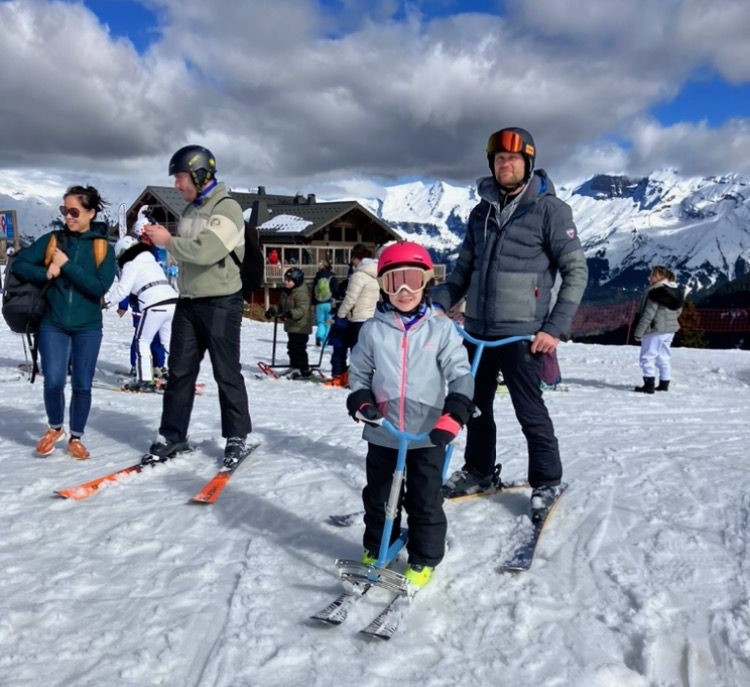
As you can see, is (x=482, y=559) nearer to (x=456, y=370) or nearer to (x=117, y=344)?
(x=456, y=370)

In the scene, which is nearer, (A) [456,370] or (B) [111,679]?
(B) [111,679]

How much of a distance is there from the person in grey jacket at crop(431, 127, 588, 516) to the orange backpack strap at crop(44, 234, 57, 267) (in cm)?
290

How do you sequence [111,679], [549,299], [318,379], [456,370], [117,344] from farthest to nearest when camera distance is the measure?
[117,344] → [318,379] → [549,299] → [456,370] → [111,679]

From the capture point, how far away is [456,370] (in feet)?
10.6

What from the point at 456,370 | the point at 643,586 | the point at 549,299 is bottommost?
the point at 643,586

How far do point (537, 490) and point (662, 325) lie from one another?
6.94 meters

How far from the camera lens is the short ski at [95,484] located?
452cm

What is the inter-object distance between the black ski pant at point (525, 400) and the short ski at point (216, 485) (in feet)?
5.86

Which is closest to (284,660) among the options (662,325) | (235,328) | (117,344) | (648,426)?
(235,328)

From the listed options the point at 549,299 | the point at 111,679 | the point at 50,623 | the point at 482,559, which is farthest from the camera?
the point at 549,299

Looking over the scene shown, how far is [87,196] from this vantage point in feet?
16.6

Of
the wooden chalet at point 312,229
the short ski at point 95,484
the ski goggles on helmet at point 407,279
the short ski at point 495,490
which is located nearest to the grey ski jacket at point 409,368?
the ski goggles on helmet at point 407,279

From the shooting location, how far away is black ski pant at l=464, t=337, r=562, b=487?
3.99 m

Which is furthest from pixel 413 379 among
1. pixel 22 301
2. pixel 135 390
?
pixel 135 390
